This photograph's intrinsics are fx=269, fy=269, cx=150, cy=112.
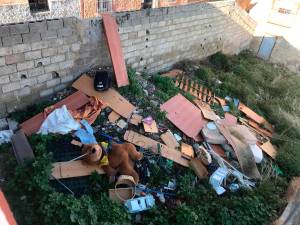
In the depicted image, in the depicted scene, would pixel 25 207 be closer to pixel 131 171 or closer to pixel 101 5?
pixel 131 171

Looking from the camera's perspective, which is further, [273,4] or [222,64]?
[273,4]

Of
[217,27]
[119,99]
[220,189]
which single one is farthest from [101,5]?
[220,189]

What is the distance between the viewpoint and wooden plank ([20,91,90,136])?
178 inches

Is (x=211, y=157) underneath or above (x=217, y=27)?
underneath

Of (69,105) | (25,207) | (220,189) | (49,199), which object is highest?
(69,105)

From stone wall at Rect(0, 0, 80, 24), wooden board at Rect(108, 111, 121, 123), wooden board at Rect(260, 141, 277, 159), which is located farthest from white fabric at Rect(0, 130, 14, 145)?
wooden board at Rect(260, 141, 277, 159)

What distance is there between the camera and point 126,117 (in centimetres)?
507

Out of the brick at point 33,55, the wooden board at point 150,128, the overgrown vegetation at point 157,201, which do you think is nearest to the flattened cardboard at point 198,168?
the overgrown vegetation at point 157,201

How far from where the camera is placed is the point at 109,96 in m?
5.27

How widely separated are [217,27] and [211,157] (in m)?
5.48

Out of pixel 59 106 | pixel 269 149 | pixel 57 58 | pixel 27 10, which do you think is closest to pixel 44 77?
pixel 57 58

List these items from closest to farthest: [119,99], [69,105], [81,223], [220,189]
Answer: [81,223] → [220,189] → [69,105] → [119,99]

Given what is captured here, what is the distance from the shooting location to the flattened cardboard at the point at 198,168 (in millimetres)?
4742

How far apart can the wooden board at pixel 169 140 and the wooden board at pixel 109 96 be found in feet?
2.59
